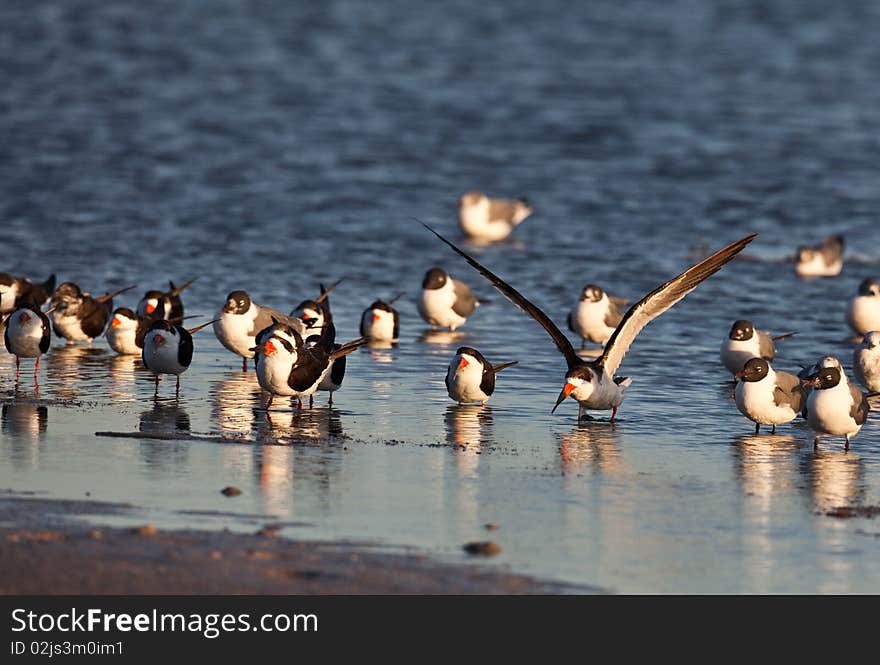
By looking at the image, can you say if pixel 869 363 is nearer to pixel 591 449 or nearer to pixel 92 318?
pixel 591 449

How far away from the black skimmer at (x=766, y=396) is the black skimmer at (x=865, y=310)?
4.65 m

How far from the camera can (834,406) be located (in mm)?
12594

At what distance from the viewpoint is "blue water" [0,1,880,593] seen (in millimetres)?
10500

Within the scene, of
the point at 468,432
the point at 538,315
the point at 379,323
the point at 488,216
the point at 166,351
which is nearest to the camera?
the point at 468,432

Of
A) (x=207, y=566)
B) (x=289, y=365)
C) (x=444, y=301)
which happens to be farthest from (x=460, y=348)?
(x=207, y=566)

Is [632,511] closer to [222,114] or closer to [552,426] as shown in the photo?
[552,426]

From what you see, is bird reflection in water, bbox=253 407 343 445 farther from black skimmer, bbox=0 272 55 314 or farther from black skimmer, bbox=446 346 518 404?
black skimmer, bbox=0 272 55 314

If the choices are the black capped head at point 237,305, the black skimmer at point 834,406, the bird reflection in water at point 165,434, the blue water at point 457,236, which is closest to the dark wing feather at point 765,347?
the blue water at point 457,236

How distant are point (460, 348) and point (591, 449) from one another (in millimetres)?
2077

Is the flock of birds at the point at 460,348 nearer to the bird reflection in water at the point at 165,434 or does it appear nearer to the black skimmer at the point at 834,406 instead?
the black skimmer at the point at 834,406

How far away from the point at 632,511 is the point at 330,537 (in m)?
2.00

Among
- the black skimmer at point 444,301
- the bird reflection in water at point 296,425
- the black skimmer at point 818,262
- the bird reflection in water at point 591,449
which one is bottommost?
the bird reflection in water at point 591,449

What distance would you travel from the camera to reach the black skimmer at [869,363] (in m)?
15.1

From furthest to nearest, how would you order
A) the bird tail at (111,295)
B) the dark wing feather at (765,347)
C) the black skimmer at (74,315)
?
the bird tail at (111,295), the black skimmer at (74,315), the dark wing feather at (765,347)
